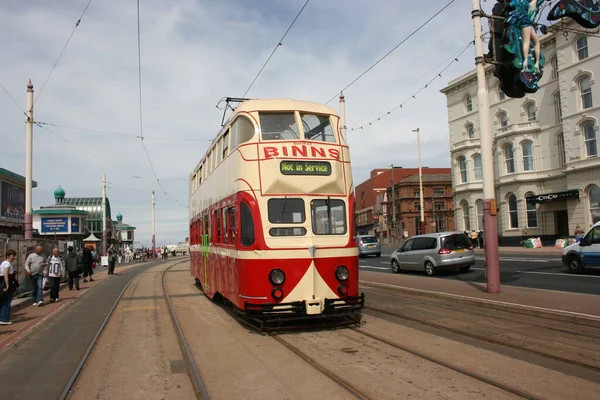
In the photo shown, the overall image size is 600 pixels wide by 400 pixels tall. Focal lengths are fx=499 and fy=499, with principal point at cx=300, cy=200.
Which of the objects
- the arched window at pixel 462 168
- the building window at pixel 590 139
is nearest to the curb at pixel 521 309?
the building window at pixel 590 139

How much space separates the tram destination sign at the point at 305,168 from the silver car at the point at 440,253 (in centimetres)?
1140

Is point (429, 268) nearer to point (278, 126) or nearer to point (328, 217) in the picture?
point (328, 217)

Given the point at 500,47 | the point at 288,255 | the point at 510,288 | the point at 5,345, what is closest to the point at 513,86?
the point at 500,47

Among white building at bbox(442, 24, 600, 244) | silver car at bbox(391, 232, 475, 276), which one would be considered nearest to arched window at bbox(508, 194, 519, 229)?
white building at bbox(442, 24, 600, 244)

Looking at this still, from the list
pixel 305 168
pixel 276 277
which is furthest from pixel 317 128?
pixel 276 277

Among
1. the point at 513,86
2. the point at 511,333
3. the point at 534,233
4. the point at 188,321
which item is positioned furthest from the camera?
the point at 534,233

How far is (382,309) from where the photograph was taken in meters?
11.3

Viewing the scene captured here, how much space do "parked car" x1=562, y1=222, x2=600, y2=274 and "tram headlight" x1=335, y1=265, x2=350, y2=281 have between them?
37.0 ft

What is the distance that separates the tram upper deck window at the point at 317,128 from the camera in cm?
937

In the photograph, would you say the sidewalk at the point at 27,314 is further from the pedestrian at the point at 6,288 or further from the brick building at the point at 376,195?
the brick building at the point at 376,195

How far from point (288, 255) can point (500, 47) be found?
8378mm

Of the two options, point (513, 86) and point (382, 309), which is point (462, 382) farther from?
point (513, 86)

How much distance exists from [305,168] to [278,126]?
1.02 meters

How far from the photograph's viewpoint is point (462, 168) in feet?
155
